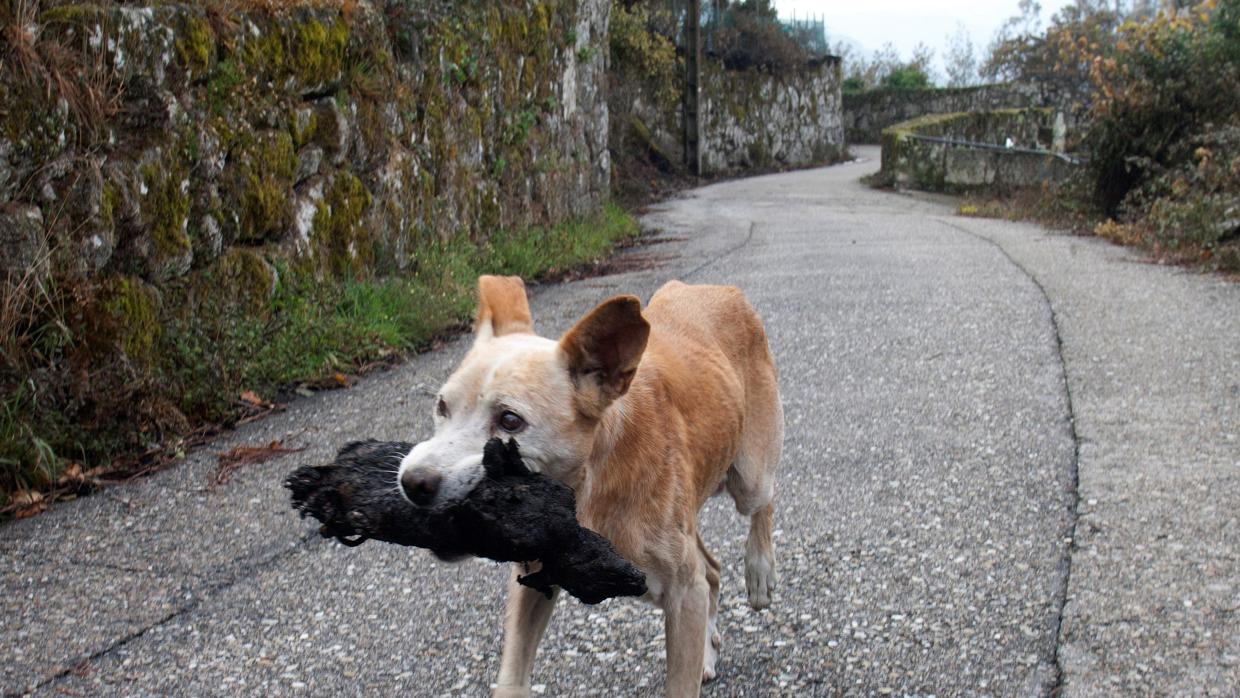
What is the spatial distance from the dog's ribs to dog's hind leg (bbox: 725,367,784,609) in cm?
143

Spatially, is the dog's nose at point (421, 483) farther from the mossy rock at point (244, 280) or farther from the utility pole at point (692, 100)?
the utility pole at point (692, 100)

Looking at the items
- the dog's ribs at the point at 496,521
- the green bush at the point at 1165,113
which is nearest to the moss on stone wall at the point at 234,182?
the dog's ribs at the point at 496,521

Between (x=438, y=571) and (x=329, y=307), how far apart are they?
12.9 feet

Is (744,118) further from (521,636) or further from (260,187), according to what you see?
(521,636)

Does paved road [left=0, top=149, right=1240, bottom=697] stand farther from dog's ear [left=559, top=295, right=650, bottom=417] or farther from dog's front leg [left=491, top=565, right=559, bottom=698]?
dog's ear [left=559, top=295, right=650, bottom=417]

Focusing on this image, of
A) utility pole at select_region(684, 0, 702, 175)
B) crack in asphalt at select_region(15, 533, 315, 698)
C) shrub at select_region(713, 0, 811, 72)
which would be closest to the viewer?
crack in asphalt at select_region(15, 533, 315, 698)

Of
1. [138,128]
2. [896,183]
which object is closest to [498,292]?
[138,128]

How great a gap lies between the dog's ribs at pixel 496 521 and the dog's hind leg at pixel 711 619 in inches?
43.0

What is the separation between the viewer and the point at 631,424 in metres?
3.51

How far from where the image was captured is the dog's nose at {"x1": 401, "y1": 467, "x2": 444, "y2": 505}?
2799 mm

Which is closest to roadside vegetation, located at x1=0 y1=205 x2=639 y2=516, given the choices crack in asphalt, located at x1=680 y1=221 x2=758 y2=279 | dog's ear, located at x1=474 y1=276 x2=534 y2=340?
dog's ear, located at x1=474 y1=276 x2=534 y2=340

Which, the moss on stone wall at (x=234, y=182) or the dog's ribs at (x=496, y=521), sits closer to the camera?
the dog's ribs at (x=496, y=521)

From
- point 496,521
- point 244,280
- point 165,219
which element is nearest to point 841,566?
point 496,521

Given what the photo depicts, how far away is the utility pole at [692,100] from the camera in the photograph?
3123cm
